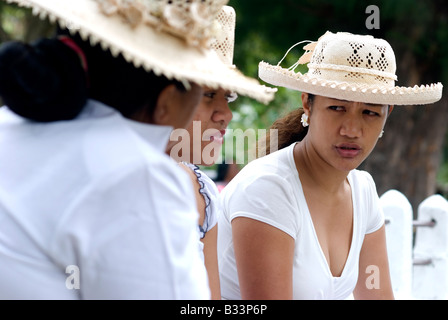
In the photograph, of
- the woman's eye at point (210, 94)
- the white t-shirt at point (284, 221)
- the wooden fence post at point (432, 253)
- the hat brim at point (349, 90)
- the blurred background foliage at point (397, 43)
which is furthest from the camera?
the blurred background foliage at point (397, 43)

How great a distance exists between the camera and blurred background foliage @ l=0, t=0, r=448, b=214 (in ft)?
21.2

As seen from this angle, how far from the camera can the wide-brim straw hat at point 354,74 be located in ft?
8.59

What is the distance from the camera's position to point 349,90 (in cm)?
258

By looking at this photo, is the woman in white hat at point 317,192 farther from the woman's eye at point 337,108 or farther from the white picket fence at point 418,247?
the white picket fence at point 418,247

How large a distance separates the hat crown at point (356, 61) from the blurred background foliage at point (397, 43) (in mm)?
3385

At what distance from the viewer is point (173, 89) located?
146cm

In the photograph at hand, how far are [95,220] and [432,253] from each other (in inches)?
146

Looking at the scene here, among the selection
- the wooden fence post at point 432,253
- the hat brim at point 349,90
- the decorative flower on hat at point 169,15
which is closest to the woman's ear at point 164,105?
the decorative flower on hat at point 169,15

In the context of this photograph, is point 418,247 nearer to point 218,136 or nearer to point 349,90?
point 349,90

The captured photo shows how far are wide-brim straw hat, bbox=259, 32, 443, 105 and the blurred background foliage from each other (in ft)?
11.1

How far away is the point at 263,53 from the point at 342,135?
6.64 metres

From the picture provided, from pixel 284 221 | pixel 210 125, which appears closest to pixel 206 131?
pixel 210 125
